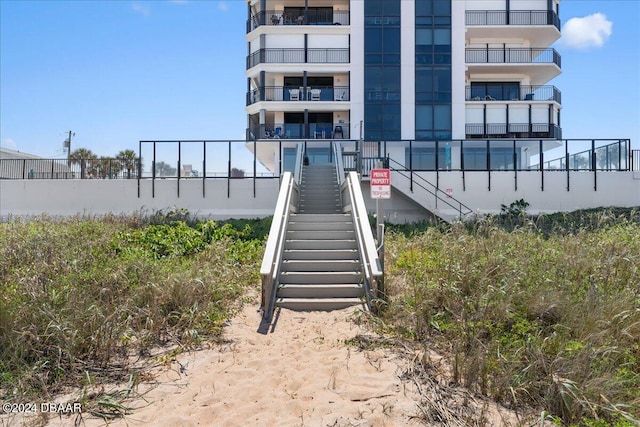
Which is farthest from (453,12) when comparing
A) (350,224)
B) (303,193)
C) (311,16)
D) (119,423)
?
(119,423)

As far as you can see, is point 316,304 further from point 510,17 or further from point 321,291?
point 510,17

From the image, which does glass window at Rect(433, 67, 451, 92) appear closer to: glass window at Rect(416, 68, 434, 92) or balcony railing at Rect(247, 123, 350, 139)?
glass window at Rect(416, 68, 434, 92)

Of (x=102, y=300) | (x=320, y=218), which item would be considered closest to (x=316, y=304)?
(x=320, y=218)

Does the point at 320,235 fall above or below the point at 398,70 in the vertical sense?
below

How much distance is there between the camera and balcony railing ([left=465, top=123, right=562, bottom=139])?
3294cm

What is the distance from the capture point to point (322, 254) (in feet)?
32.2

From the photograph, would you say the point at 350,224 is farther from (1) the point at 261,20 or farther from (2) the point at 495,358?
(1) the point at 261,20

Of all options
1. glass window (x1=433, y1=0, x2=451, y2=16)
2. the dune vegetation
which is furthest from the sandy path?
glass window (x1=433, y1=0, x2=451, y2=16)

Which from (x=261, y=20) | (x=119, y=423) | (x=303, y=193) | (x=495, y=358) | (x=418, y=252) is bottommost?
(x=119, y=423)

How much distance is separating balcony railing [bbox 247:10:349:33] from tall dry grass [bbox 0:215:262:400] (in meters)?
26.5

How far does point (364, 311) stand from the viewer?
7.79 metres

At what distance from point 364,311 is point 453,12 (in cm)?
3081

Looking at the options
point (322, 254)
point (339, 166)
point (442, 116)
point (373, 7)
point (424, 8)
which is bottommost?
point (322, 254)

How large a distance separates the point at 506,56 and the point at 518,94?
2.87 m
